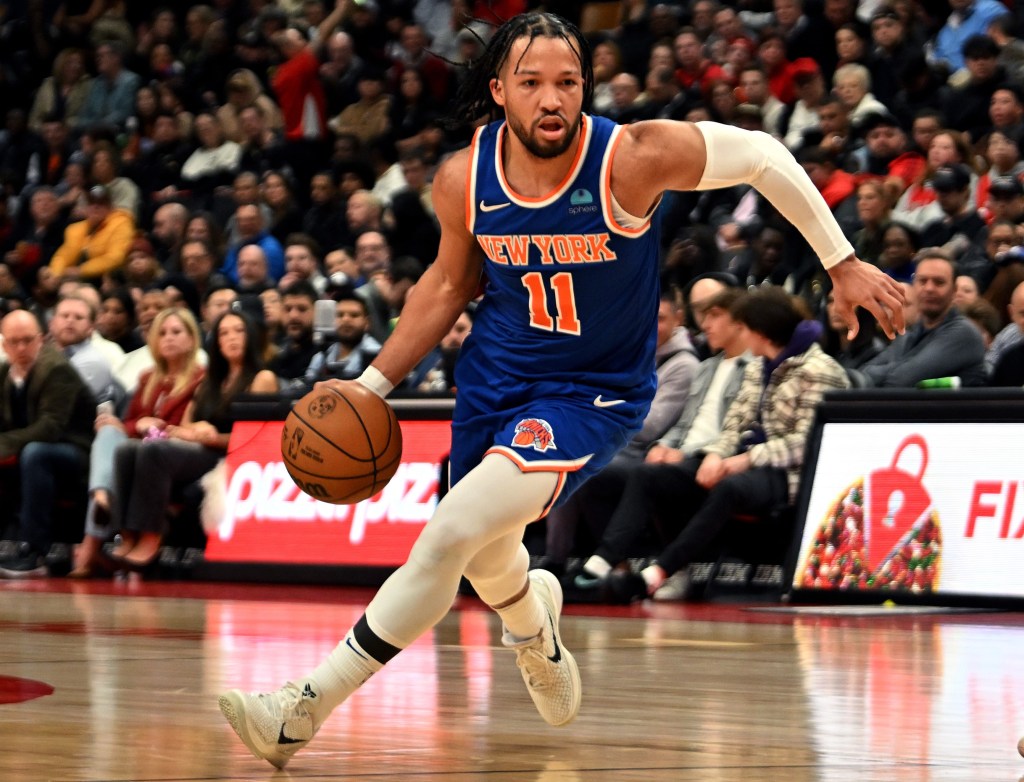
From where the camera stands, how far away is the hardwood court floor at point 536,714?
178 inches

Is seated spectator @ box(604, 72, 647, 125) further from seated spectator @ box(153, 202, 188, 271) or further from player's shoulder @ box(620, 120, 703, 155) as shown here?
player's shoulder @ box(620, 120, 703, 155)

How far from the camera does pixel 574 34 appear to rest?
5.30 m

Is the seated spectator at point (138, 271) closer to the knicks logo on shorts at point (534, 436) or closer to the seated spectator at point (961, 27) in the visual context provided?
the seated spectator at point (961, 27)

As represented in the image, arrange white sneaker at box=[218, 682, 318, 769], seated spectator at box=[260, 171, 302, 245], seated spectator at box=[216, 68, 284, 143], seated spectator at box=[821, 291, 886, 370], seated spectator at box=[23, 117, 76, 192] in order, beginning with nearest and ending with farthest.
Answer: white sneaker at box=[218, 682, 318, 769] → seated spectator at box=[821, 291, 886, 370] → seated spectator at box=[260, 171, 302, 245] → seated spectator at box=[216, 68, 284, 143] → seated spectator at box=[23, 117, 76, 192]

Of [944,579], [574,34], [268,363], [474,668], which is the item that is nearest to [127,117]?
[268,363]

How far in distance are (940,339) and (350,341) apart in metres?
3.94

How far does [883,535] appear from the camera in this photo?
9.68 metres

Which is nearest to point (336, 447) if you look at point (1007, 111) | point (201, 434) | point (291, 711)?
point (291, 711)

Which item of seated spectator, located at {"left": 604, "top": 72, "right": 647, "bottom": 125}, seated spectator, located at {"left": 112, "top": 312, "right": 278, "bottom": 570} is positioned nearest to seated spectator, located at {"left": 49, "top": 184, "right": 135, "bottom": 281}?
seated spectator, located at {"left": 604, "top": 72, "right": 647, "bottom": 125}

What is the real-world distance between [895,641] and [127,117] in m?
14.4

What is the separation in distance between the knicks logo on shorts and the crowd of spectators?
18.3 feet

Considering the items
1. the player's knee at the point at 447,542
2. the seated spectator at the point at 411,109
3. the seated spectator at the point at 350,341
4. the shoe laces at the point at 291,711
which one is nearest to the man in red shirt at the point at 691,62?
the seated spectator at the point at 411,109

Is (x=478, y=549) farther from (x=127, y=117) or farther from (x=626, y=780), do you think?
(x=127, y=117)

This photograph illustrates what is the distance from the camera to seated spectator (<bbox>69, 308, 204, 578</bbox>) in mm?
12438
